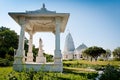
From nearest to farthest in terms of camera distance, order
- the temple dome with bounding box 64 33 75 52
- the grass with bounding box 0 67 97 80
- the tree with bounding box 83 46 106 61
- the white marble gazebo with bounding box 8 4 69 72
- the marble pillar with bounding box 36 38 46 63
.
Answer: the grass with bounding box 0 67 97 80
the white marble gazebo with bounding box 8 4 69 72
the marble pillar with bounding box 36 38 46 63
the tree with bounding box 83 46 106 61
the temple dome with bounding box 64 33 75 52

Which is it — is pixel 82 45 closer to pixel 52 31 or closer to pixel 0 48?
pixel 0 48

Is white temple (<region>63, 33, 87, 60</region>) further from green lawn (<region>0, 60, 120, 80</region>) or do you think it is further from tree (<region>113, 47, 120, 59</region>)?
green lawn (<region>0, 60, 120, 80</region>)

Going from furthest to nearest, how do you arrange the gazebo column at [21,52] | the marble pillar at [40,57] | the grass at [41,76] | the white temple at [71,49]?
the white temple at [71,49], the marble pillar at [40,57], the gazebo column at [21,52], the grass at [41,76]

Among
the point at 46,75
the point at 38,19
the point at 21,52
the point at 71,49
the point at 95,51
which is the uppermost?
the point at 71,49

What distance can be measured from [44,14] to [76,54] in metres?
69.3

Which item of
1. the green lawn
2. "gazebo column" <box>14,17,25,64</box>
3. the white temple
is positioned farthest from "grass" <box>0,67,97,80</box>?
the white temple

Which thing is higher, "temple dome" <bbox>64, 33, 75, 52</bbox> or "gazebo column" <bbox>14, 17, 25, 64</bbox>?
"temple dome" <bbox>64, 33, 75, 52</bbox>

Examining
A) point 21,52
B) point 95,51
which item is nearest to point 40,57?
point 21,52

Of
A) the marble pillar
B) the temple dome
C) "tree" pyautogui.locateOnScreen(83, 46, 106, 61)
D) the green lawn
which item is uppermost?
the temple dome

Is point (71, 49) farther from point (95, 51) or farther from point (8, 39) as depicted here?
point (8, 39)

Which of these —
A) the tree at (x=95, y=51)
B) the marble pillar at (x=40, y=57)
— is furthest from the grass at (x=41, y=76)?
the tree at (x=95, y=51)

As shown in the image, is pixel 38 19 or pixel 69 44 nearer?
pixel 38 19

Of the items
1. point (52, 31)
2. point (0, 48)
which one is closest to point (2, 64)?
point (52, 31)

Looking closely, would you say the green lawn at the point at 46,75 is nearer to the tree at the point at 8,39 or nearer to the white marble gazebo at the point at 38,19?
the white marble gazebo at the point at 38,19
